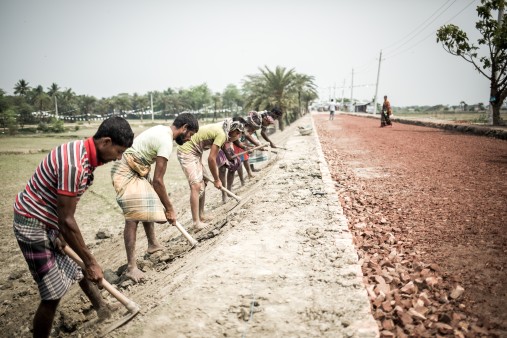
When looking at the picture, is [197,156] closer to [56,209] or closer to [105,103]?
Answer: [56,209]

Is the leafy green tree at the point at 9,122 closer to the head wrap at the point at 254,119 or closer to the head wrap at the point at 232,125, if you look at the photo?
the head wrap at the point at 254,119

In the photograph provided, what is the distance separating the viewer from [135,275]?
317cm

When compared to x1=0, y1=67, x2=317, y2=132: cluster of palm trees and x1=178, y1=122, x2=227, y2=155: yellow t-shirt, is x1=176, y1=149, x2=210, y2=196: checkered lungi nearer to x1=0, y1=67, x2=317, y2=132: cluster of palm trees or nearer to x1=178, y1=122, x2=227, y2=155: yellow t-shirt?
x1=178, y1=122, x2=227, y2=155: yellow t-shirt

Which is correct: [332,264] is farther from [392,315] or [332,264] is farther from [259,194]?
[259,194]

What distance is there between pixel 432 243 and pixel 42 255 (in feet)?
11.3

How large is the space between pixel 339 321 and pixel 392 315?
0.37 metres

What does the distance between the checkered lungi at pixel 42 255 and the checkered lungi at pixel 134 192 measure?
863 millimetres

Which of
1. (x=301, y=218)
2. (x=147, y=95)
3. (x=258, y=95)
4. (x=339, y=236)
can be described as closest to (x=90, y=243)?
(x=301, y=218)

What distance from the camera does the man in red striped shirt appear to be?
194 centimetres

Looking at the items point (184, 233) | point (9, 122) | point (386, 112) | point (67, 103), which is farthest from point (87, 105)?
point (184, 233)

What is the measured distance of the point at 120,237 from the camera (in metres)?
5.45

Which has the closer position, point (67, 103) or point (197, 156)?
point (197, 156)

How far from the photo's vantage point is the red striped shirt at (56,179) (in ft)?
6.28

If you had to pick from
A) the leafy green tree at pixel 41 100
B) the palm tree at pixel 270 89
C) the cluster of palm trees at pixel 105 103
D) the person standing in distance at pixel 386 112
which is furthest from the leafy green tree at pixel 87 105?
the person standing in distance at pixel 386 112
